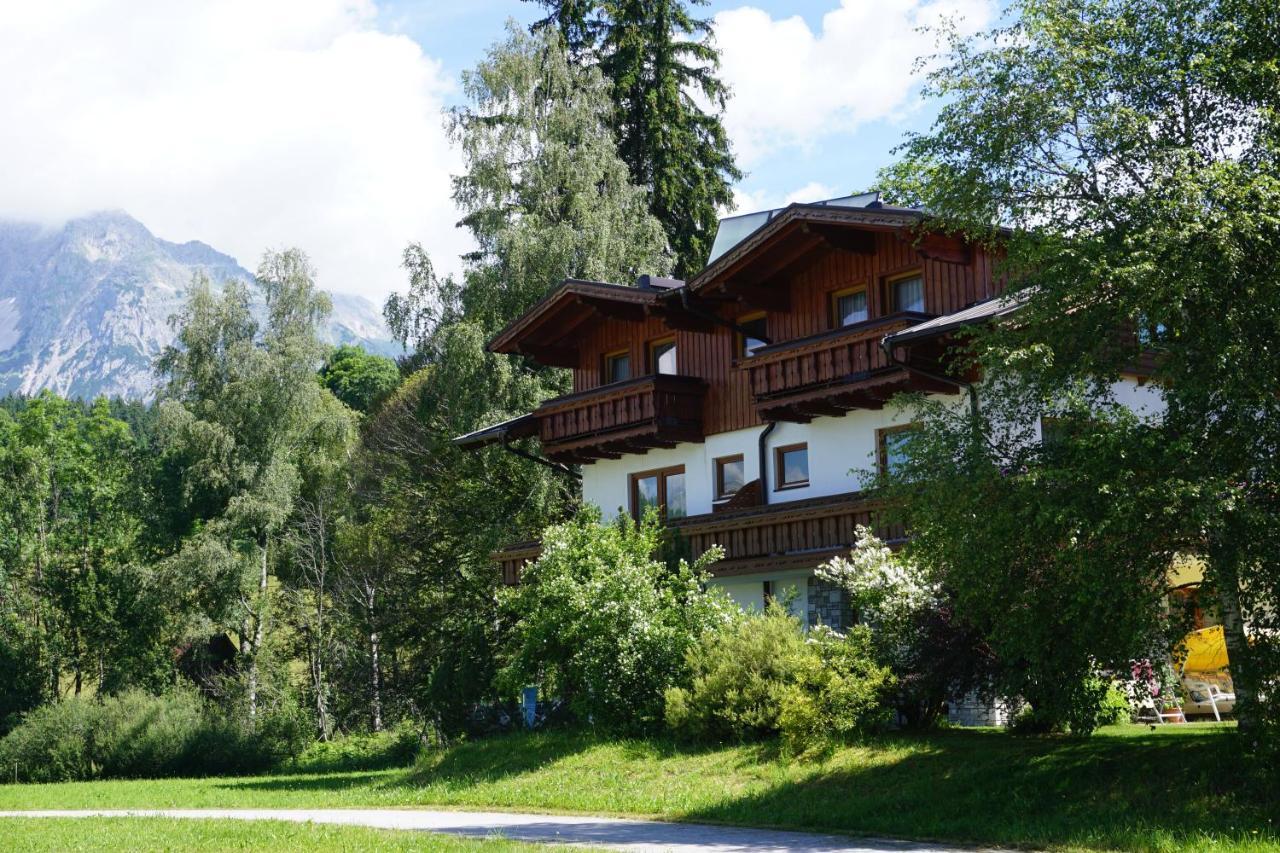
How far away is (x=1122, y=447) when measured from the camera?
14500 millimetres

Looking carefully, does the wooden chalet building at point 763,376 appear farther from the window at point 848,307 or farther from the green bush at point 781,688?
the green bush at point 781,688

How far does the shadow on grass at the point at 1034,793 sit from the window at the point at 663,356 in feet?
52.4

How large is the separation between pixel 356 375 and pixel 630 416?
177 feet

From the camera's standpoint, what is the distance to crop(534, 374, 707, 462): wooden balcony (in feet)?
103

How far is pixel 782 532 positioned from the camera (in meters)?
26.4

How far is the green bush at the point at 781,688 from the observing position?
757 inches

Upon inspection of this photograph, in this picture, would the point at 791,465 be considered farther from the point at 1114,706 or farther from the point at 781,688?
the point at 1114,706

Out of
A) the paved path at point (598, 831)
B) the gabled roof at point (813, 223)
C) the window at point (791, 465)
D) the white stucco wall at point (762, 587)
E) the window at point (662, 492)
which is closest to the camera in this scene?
the paved path at point (598, 831)

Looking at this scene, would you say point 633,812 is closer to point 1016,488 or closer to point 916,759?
point 916,759

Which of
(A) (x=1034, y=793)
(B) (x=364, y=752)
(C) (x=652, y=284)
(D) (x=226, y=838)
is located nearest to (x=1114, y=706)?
(A) (x=1034, y=793)

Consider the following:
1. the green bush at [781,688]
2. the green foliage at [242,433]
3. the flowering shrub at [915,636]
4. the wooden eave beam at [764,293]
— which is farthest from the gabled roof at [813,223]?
the green foliage at [242,433]

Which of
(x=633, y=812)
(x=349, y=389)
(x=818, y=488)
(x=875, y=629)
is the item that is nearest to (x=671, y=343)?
(x=818, y=488)

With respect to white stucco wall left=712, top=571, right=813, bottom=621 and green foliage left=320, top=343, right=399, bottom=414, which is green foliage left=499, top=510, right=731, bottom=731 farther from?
green foliage left=320, top=343, right=399, bottom=414

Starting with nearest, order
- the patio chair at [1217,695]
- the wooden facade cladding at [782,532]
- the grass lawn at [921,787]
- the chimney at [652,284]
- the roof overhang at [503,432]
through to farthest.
→ the grass lawn at [921,787] → the patio chair at [1217,695] → the wooden facade cladding at [782,532] → the chimney at [652,284] → the roof overhang at [503,432]
